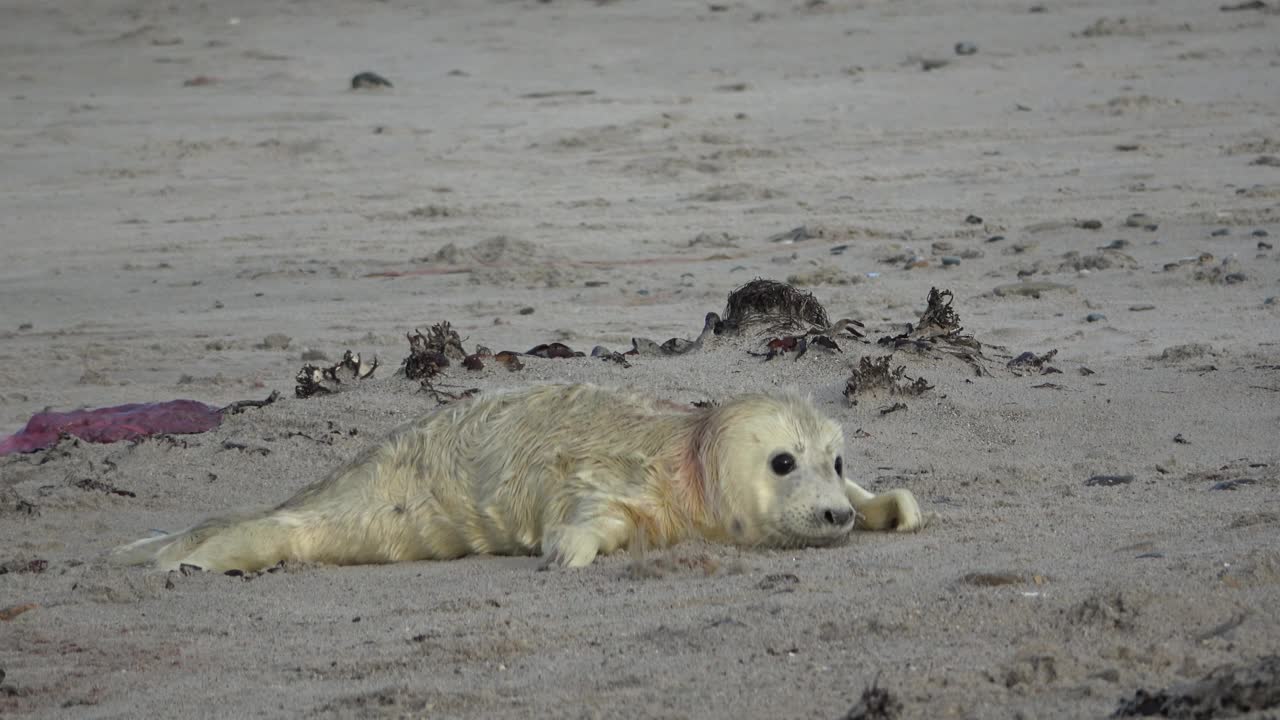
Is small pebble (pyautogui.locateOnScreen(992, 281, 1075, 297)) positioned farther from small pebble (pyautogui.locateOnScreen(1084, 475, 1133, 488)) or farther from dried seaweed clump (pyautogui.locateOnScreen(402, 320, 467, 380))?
small pebble (pyautogui.locateOnScreen(1084, 475, 1133, 488))

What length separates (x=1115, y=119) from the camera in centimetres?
1594

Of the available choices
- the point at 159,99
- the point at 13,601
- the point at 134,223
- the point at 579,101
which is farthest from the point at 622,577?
the point at 159,99

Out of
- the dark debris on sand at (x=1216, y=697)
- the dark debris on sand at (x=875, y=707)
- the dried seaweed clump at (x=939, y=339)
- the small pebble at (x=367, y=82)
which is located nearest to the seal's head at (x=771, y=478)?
the dark debris on sand at (x=875, y=707)

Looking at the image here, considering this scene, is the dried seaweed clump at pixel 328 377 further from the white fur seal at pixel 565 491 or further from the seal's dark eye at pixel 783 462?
the seal's dark eye at pixel 783 462

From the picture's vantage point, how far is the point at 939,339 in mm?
7836

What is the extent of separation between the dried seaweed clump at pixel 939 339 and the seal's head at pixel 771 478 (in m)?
2.76

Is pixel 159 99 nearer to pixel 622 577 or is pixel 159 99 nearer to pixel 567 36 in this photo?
pixel 567 36

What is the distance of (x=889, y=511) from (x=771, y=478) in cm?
42

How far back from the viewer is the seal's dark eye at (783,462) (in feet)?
16.3

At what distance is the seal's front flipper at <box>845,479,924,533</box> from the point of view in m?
5.09

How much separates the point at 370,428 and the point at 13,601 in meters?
2.31

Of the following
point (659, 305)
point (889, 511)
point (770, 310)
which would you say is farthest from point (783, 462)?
point (659, 305)

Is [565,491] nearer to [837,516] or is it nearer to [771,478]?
[771,478]

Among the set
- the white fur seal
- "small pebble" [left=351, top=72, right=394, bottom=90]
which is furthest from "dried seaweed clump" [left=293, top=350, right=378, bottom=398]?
"small pebble" [left=351, top=72, right=394, bottom=90]
